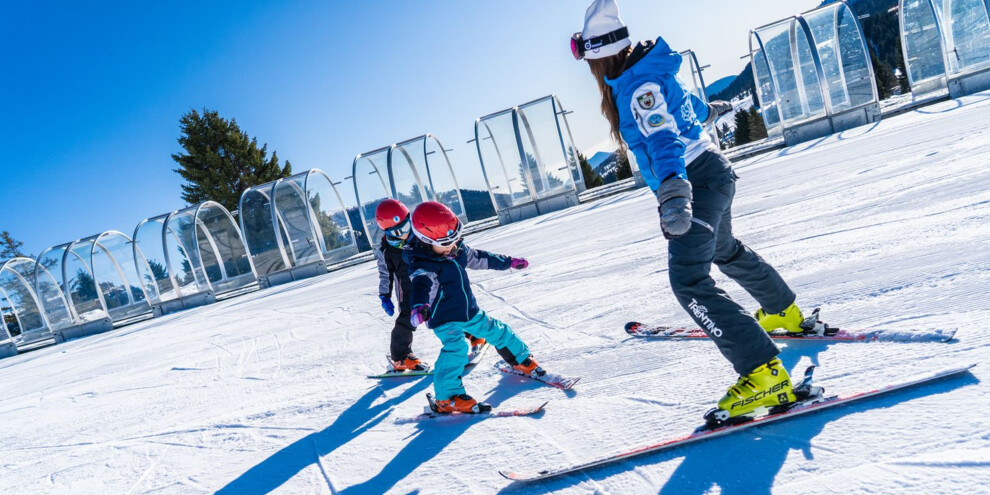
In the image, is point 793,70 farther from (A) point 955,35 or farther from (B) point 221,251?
(B) point 221,251

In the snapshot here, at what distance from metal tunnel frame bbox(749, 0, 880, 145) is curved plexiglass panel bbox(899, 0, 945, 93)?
Answer: 7.23 ft

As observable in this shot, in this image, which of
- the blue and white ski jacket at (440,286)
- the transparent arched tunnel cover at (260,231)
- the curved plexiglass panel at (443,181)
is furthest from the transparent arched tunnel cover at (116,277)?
the blue and white ski jacket at (440,286)

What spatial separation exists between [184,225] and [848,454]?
21.0 meters

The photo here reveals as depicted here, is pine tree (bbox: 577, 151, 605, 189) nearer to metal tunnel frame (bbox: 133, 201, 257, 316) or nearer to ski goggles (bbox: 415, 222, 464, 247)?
metal tunnel frame (bbox: 133, 201, 257, 316)

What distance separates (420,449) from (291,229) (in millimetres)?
16974

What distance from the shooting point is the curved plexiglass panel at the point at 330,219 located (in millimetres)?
19094

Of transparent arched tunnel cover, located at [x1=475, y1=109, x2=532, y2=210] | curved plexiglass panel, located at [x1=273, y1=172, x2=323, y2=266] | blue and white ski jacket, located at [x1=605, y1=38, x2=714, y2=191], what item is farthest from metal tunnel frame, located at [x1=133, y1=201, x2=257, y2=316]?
blue and white ski jacket, located at [x1=605, y1=38, x2=714, y2=191]

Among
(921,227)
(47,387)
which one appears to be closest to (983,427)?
(921,227)

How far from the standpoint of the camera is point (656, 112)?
2426mm

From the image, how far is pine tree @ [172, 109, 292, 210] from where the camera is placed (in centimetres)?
4091

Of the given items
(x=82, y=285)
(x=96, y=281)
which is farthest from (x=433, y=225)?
(x=82, y=285)

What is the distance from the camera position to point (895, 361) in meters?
2.54

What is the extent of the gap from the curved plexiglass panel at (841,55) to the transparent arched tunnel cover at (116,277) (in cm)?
2197

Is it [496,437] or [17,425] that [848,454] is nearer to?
[496,437]
